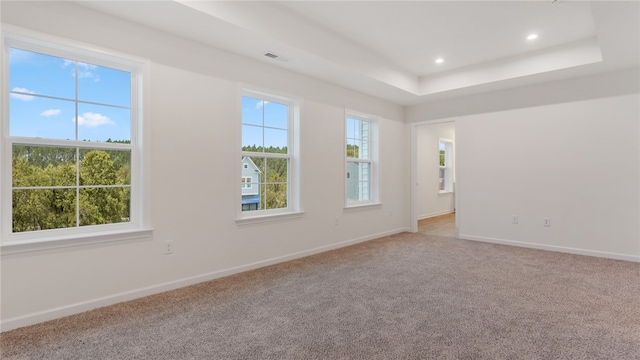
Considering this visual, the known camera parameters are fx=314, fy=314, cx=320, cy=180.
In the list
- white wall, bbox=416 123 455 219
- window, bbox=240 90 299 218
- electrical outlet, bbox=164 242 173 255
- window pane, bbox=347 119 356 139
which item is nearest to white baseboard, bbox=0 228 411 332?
electrical outlet, bbox=164 242 173 255

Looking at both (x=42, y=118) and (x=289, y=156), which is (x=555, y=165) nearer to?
(x=289, y=156)

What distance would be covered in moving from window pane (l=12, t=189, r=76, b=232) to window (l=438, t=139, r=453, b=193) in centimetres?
803

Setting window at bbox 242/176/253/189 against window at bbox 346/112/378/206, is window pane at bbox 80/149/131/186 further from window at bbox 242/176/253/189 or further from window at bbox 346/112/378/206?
window at bbox 346/112/378/206

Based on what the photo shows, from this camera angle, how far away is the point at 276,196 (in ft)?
13.2

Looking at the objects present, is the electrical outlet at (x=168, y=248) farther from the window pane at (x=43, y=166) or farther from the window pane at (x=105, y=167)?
the window pane at (x=43, y=166)

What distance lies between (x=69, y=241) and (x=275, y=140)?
2.32m

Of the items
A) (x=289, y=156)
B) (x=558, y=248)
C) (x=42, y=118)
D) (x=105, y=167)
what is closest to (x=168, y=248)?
(x=105, y=167)

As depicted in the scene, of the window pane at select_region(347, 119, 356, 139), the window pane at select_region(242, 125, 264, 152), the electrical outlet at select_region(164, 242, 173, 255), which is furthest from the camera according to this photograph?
the window pane at select_region(347, 119, 356, 139)

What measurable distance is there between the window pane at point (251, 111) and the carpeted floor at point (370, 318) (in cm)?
175

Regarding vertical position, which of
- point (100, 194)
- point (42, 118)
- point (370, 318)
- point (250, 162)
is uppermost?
point (42, 118)

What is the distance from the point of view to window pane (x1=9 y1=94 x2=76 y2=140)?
230 centimetres

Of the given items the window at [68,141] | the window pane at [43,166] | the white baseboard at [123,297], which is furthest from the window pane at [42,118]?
the white baseboard at [123,297]

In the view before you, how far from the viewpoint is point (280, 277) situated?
3.31m

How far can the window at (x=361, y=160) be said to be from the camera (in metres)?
5.14
